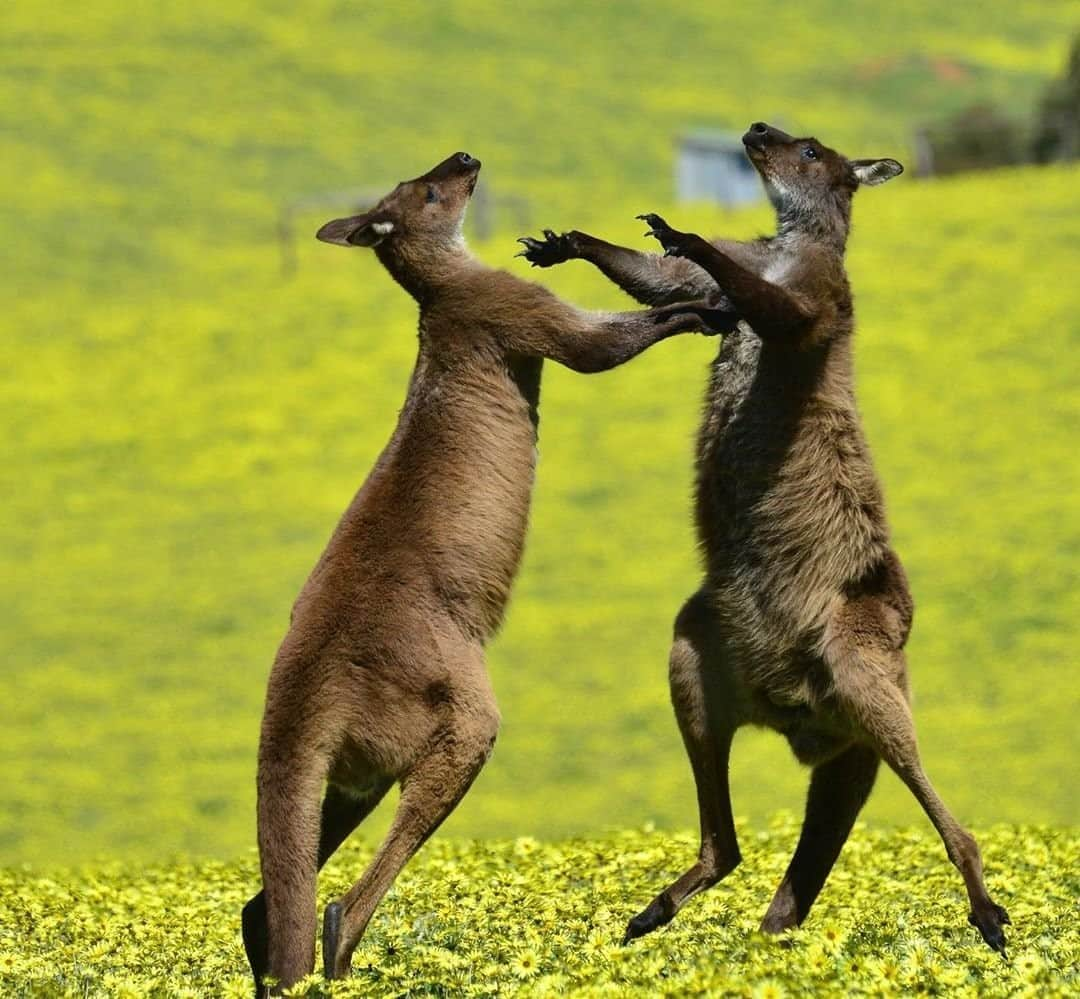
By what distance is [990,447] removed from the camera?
72.8ft

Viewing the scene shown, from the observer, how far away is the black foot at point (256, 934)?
580cm

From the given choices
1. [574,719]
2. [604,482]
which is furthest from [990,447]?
[574,719]

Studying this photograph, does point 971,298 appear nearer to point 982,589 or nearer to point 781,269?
point 982,589

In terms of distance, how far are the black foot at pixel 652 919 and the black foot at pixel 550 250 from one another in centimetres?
227

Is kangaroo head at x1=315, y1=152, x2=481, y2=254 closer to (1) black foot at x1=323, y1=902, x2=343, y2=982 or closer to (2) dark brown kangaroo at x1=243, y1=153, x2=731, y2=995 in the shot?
(2) dark brown kangaroo at x1=243, y1=153, x2=731, y2=995

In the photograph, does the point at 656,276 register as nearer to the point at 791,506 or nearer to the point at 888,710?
the point at 791,506

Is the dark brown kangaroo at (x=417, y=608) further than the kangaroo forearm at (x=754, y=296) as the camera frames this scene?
No

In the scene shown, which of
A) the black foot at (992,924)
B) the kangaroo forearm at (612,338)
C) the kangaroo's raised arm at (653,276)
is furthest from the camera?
the kangaroo's raised arm at (653,276)

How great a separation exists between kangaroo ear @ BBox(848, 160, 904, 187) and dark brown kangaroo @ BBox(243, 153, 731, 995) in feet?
3.17

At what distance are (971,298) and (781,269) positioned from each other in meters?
19.6

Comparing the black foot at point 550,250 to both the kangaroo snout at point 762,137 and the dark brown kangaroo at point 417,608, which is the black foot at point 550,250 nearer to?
the dark brown kangaroo at point 417,608

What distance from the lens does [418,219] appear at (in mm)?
6996

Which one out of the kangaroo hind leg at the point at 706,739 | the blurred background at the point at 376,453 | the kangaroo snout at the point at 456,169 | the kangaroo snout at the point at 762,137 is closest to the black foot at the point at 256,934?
the kangaroo hind leg at the point at 706,739

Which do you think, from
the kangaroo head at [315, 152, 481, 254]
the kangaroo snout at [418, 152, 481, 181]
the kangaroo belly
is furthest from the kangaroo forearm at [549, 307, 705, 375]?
the kangaroo snout at [418, 152, 481, 181]
